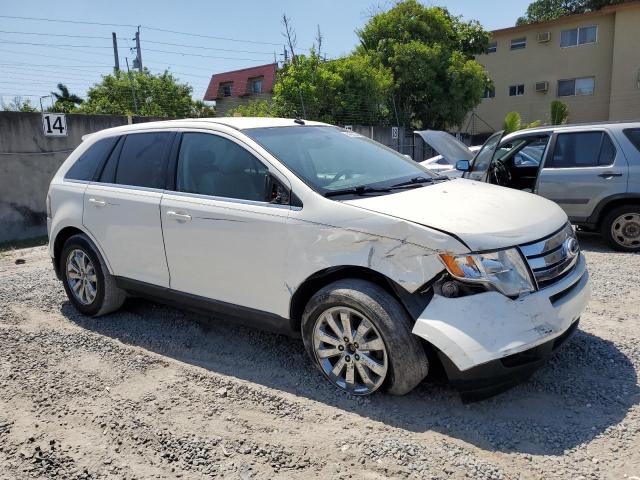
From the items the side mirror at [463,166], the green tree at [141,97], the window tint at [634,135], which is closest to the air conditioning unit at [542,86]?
the green tree at [141,97]

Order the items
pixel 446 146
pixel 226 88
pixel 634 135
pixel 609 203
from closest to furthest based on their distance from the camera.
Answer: pixel 634 135
pixel 609 203
pixel 446 146
pixel 226 88

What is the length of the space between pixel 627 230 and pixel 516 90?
88.4 feet

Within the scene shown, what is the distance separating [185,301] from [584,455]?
9.33 feet

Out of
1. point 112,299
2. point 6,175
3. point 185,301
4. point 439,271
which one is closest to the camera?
point 439,271

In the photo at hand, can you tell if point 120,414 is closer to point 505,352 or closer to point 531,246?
point 505,352

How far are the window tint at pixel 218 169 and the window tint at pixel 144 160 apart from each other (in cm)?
21

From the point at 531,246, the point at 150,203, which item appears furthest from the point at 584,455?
the point at 150,203

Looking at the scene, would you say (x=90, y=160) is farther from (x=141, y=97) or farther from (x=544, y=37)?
(x=544, y=37)

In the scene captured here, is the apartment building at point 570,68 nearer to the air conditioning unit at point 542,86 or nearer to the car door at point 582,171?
the air conditioning unit at point 542,86

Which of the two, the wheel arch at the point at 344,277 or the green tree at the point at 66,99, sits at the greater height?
the green tree at the point at 66,99

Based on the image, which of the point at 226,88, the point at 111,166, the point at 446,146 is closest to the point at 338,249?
the point at 111,166

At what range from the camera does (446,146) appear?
866cm

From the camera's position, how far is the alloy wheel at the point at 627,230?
6.81 m

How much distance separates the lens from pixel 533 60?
30.1 m
